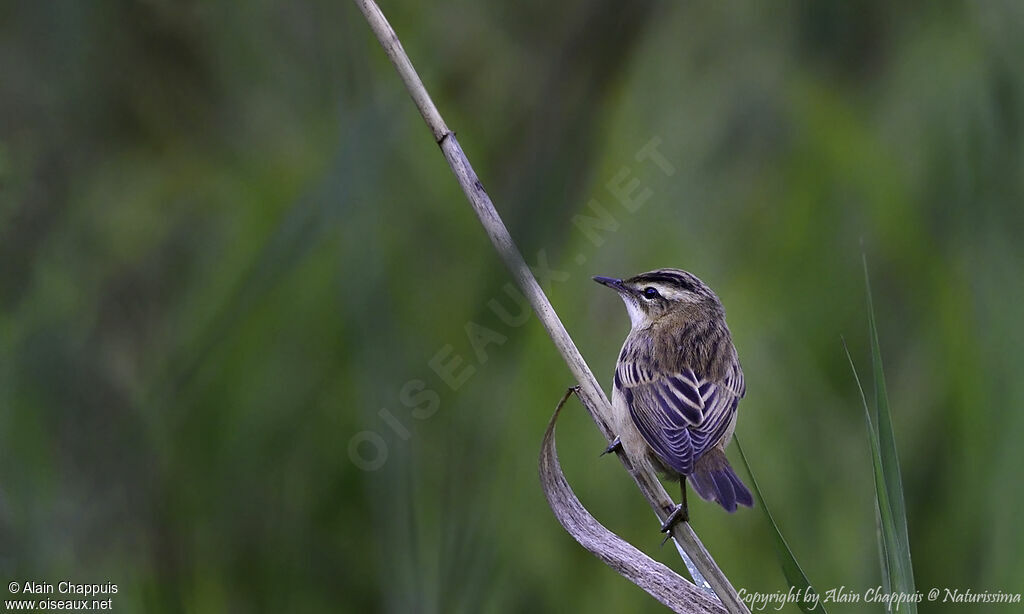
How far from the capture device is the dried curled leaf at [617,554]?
1.62m

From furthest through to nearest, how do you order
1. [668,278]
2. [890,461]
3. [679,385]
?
[668,278] → [679,385] → [890,461]

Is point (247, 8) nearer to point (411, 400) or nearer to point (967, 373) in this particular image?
point (411, 400)

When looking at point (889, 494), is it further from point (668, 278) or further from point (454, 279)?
point (454, 279)

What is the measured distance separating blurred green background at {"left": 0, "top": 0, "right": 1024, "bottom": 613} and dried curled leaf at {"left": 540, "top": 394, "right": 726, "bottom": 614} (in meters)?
0.34

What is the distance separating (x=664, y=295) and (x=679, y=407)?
0.40m

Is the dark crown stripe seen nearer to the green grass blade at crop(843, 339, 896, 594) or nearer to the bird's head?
the bird's head

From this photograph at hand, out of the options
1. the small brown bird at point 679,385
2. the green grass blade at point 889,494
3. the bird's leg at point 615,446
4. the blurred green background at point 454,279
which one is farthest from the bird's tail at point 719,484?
the green grass blade at point 889,494

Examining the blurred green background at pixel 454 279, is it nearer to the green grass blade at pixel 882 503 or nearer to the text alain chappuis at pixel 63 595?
the text alain chappuis at pixel 63 595

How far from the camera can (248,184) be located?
2436 millimetres

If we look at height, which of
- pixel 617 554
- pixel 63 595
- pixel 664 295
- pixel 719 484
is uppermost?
pixel 664 295

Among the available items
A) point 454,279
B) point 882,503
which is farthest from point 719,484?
point 454,279

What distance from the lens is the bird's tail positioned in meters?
1.80

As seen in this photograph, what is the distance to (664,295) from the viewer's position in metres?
2.40

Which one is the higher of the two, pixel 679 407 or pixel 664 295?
pixel 664 295
